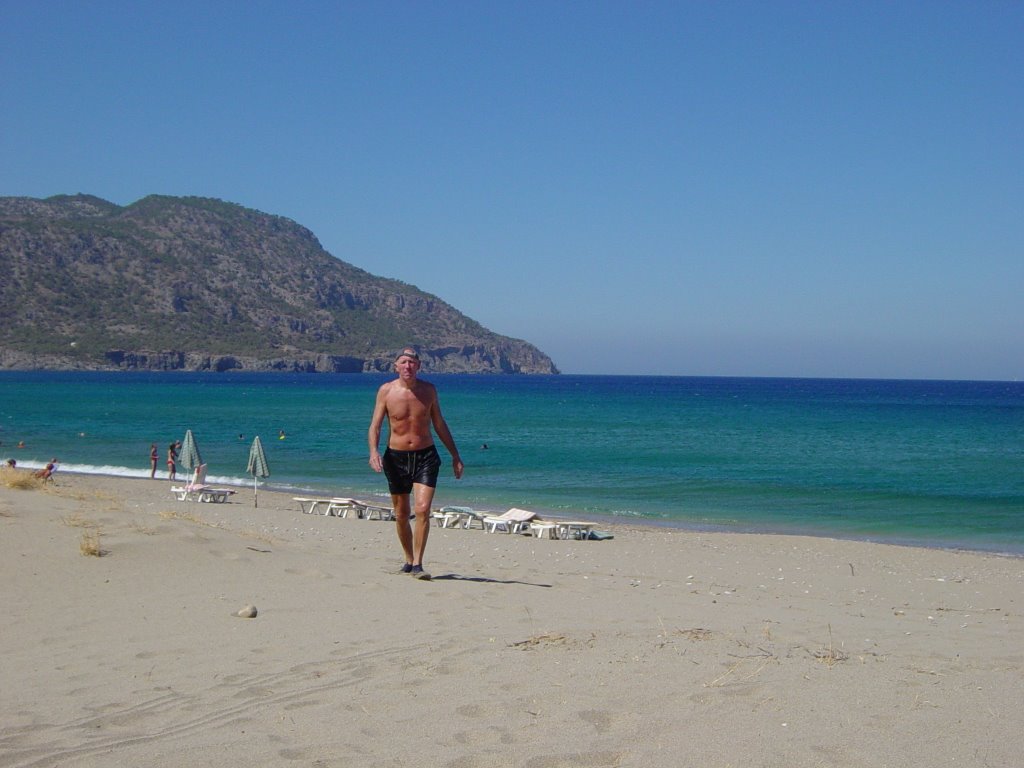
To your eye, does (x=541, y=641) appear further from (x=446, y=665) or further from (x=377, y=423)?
(x=377, y=423)

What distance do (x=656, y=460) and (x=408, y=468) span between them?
2759 cm

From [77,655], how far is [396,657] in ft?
5.60

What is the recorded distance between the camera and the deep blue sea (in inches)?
858

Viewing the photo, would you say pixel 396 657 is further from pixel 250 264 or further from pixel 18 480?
pixel 250 264

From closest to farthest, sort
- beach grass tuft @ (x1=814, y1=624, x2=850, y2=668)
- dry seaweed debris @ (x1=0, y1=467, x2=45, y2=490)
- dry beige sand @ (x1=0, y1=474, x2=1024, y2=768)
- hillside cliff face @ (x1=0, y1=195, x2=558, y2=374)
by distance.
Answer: dry beige sand @ (x1=0, y1=474, x2=1024, y2=768)
beach grass tuft @ (x1=814, y1=624, x2=850, y2=668)
dry seaweed debris @ (x1=0, y1=467, x2=45, y2=490)
hillside cliff face @ (x1=0, y1=195, x2=558, y2=374)

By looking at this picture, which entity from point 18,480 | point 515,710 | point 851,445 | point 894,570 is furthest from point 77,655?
point 851,445

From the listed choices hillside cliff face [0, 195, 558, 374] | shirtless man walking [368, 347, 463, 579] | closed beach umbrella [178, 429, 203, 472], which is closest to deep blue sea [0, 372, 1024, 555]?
closed beach umbrella [178, 429, 203, 472]

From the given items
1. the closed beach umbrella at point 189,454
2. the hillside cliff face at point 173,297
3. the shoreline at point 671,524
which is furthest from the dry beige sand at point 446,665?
the hillside cliff face at point 173,297

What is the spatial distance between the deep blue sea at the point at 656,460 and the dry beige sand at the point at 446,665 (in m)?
12.8

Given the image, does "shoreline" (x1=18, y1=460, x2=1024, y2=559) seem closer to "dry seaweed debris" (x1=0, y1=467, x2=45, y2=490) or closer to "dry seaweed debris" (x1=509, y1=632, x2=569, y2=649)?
"dry seaweed debris" (x1=0, y1=467, x2=45, y2=490)

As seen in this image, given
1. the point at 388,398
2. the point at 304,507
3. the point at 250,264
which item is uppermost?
the point at 250,264

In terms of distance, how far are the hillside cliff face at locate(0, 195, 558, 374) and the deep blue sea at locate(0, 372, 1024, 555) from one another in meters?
77.0

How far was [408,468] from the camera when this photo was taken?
24.9 feet

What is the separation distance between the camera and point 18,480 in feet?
39.6
